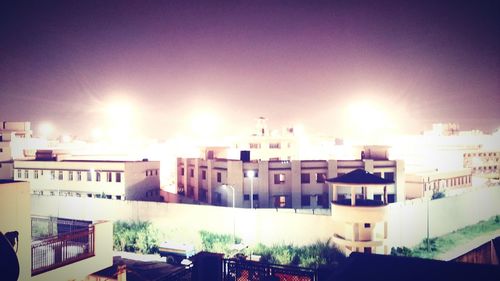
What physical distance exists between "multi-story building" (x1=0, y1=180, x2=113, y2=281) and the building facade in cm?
2155

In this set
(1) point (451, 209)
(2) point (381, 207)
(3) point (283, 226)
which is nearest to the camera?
(2) point (381, 207)

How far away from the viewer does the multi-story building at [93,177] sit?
39.8 meters

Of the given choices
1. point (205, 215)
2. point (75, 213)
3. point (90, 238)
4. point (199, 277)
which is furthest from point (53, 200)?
point (199, 277)

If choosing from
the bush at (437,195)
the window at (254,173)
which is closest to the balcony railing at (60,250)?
the window at (254,173)

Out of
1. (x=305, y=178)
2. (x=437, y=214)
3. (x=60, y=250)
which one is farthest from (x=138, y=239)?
(x=437, y=214)

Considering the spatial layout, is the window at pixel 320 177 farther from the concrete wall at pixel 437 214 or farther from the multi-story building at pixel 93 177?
the multi-story building at pixel 93 177

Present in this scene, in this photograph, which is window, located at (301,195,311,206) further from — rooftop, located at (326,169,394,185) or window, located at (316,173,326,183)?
rooftop, located at (326,169,394,185)

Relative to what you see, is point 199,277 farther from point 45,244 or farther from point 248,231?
point 248,231

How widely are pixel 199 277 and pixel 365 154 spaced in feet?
116

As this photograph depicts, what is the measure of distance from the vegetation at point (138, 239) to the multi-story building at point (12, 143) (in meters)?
27.1

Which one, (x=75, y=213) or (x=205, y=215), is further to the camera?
(x=75, y=213)

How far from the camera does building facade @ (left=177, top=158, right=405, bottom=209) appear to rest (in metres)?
38.8

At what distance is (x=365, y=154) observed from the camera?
4159 cm

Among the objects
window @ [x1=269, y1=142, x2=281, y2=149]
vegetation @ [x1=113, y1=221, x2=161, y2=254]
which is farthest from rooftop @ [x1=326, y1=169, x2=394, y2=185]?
window @ [x1=269, y1=142, x2=281, y2=149]
